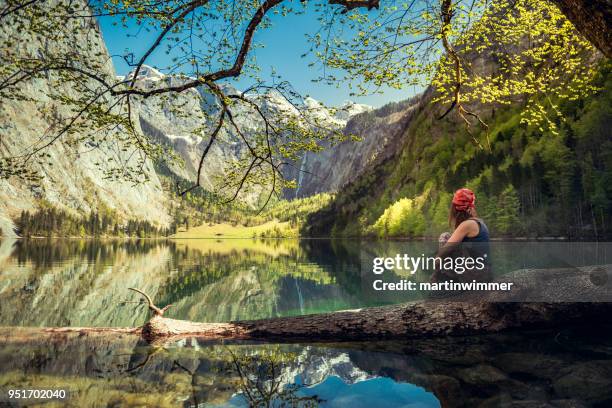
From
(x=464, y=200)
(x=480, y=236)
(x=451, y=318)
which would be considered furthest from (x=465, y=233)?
(x=451, y=318)

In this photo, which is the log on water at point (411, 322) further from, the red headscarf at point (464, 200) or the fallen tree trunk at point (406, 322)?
the red headscarf at point (464, 200)

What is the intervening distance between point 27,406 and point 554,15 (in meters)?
16.0

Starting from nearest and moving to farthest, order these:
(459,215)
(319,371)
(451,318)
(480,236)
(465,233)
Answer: (319,371) → (465,233) → (480,236) → (459,215) → (451,318)

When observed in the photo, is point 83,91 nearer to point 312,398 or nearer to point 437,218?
point 312,398

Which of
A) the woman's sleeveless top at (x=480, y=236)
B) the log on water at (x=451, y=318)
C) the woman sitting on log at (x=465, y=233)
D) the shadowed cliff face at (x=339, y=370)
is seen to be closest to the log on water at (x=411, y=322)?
the log on water at (x=451, y=318)

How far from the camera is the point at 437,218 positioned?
111688 mm

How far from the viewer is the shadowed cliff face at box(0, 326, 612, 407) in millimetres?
7047

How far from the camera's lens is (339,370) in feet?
28.3

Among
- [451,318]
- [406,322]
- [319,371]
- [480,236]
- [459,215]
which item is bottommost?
[319,371]

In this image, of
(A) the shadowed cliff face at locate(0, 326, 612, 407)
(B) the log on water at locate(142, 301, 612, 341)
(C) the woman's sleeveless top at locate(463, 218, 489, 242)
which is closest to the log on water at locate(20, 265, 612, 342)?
(B) the log on water at locate(142, 301, 612, 341)

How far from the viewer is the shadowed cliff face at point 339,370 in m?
7.05

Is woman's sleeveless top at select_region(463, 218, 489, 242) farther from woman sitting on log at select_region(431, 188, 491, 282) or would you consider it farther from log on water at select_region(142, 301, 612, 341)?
log on water at select_region(142, 301, 612, 341)

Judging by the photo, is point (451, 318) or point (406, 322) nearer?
point (451, 318)

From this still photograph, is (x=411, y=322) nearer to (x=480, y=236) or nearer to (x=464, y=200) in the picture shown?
(x=480, y=236)
